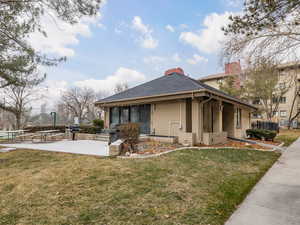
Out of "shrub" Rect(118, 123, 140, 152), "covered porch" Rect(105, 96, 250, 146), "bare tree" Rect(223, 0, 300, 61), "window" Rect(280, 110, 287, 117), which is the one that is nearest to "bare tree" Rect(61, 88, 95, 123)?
"covered porch" Rect(105, 96, 250, 146)

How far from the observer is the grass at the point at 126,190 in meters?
2.55

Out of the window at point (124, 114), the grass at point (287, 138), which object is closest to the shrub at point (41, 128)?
the window at point (124, 114)

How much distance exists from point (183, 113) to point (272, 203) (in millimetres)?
6175

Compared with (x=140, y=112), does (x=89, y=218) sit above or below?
below

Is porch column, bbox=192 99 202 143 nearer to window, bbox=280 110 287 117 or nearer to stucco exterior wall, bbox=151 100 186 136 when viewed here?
stucco exterior wall, bbox=151 100 186 136

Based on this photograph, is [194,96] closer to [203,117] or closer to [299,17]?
[203,117]

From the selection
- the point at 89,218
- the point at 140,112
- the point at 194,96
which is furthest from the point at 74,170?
the point at 140,112

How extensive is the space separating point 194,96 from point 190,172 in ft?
15.0

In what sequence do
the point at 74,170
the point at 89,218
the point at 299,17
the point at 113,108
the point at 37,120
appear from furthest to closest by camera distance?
the point at 37,120 < the point at 113,108 < the point at 74,170 < the point at 299,17 < the point at 89,218

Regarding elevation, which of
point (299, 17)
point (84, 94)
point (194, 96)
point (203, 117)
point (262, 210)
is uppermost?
point (84, 94)

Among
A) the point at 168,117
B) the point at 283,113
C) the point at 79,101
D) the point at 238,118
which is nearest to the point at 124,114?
the point at 168,117

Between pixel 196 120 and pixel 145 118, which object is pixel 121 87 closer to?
pixel 145 118

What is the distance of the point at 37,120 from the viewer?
99.6 ft

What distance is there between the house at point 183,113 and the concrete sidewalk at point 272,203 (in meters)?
4.17
